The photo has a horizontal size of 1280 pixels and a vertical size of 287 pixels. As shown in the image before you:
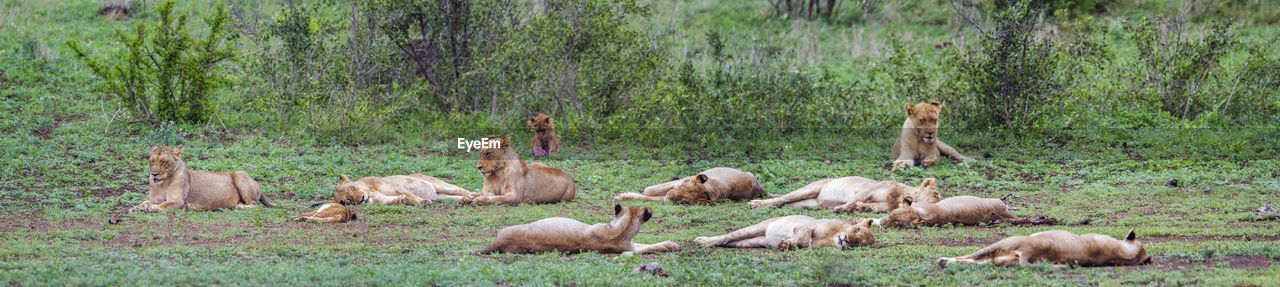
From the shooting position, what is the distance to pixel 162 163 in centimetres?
1129

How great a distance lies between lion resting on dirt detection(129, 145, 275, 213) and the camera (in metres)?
11.3

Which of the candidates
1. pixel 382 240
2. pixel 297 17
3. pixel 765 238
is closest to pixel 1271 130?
pixel 765 238

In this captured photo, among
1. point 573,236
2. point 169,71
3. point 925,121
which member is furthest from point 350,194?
point 925,121

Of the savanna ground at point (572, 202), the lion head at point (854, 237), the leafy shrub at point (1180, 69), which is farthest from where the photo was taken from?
the leafy shrub at point (1180, 69)

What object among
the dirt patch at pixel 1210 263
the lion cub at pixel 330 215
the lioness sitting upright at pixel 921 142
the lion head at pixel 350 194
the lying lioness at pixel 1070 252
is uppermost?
the lying lioness at pixel 1070 252

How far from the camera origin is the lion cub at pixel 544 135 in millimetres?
16938

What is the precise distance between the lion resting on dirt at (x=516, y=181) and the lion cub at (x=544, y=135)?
392 cm

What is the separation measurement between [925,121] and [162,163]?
9.90 m

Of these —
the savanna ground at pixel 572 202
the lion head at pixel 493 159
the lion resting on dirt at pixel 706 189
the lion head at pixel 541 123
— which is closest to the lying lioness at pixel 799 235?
the savanna ground at pixel 572 202

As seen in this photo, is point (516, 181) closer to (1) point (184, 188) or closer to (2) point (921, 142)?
(1) point (184, 188)

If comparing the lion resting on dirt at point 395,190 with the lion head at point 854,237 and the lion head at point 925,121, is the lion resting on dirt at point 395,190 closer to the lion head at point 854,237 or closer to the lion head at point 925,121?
the lion head at point 854,237

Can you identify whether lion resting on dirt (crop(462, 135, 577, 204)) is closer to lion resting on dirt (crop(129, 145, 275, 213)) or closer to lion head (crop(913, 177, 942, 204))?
lion resting on dirt (crop(129, 145, 275, 213))

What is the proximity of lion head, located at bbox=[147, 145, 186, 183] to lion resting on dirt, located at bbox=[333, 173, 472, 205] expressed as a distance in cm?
168

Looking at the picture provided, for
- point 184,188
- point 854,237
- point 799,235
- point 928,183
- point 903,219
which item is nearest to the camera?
point 854,237
